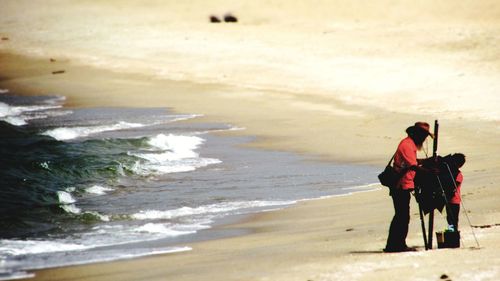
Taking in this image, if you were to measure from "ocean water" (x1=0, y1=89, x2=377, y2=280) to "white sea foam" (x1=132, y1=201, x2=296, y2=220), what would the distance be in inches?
0.5

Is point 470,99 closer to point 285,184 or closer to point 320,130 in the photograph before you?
point 320,130

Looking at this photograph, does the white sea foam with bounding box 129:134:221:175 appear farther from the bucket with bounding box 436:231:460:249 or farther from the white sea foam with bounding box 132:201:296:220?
the bucket with bounding box 436:231:460:249

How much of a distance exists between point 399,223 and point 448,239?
47cm

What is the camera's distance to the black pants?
9773mm

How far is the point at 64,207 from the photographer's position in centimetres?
1470

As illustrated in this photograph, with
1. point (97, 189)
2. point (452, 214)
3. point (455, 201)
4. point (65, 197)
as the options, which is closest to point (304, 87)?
point (97, 189)

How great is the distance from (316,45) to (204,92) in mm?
8313

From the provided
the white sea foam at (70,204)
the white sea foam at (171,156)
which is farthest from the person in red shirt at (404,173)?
the white sea foam at (171,156)

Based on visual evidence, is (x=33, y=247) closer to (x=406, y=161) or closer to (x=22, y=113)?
(x=406, y=161)

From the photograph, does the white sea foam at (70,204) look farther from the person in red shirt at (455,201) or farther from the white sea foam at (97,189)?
the person in red shirt at (455,201)

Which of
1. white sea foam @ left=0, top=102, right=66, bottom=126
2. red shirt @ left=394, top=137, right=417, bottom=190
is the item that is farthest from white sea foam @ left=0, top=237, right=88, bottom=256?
white sea foam @ left=0, top=102, right=66, bottom=126

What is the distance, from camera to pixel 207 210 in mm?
13836

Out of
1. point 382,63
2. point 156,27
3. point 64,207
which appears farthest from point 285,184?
point 156,27

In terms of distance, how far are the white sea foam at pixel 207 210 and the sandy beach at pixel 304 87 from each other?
57 cm
